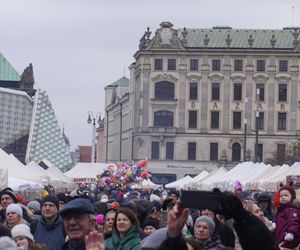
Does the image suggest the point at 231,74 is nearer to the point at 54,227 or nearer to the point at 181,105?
the point at 181,105

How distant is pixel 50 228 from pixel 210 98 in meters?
91.1

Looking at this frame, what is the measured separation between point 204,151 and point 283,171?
67.6m

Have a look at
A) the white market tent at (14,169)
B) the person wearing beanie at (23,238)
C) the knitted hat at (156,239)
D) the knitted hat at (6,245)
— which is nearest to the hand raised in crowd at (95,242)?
the knitted hat at (156,239)

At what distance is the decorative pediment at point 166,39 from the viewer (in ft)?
329

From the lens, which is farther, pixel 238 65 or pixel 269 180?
pixel 238 65

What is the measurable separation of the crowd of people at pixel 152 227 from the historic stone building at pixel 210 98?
8428 centimetres

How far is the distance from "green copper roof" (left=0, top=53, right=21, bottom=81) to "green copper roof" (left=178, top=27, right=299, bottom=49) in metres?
30.2

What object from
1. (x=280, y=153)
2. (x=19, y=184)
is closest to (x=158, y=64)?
(x=280, y=153)

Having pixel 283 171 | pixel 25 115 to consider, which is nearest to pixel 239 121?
pixel 25 115

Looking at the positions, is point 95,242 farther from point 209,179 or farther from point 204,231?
point 209,179

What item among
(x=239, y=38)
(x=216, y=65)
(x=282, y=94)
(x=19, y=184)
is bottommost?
(x=19, y=184)

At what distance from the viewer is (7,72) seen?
12912cm

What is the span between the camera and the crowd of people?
497cm

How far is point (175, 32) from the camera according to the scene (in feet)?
330
